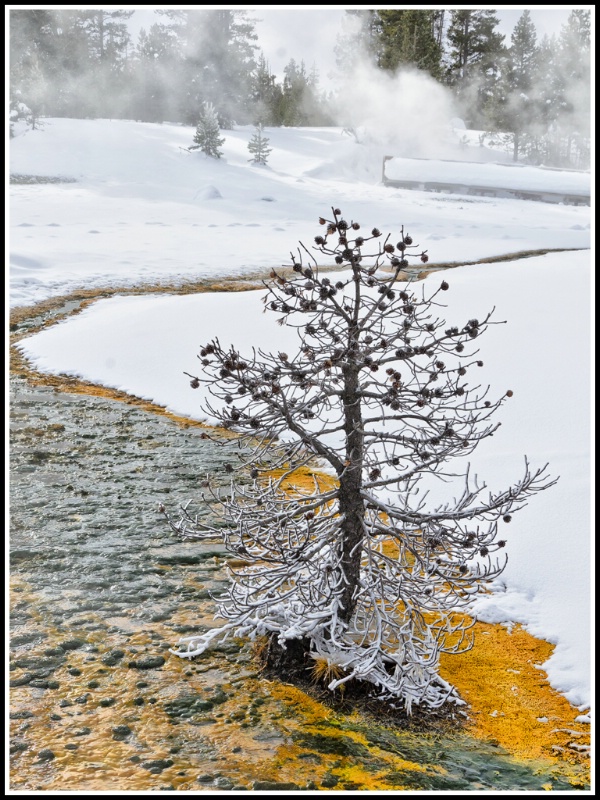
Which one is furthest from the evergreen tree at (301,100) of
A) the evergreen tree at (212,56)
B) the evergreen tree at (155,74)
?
the evergreen tree at (155,74)

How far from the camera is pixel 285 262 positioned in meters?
16.9

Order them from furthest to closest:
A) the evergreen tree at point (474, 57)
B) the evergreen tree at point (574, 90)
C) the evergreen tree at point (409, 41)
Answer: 1. the evergreen tree at point (474, 57)
2. the evergreen tree at point (409, 41)
3. the evergreen tree at point (574, 90)

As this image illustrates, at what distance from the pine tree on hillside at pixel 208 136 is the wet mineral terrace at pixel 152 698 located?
23.3 meters

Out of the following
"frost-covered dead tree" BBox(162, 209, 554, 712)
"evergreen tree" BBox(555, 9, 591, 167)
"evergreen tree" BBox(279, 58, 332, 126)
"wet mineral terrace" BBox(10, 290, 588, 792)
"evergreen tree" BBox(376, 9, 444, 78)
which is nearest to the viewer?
"wet mineral terrace" BBox(10, 290, 588, 792)

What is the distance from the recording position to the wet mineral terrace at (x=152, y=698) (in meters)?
3.62

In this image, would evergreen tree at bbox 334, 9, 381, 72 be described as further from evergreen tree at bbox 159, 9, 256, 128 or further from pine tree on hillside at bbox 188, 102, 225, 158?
pine tree on hillside at bbox 188, 102, 225, 158

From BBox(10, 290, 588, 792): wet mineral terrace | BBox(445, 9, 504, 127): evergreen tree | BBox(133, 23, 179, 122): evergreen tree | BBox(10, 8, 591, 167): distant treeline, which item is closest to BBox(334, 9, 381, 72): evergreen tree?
BBox(10, 8, 591, 167): distant treeline

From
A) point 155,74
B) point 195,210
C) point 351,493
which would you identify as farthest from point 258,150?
point 351,493

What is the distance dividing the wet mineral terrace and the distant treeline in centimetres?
2923

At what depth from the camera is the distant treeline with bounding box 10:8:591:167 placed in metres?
32.7

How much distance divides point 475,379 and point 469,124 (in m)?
32.1

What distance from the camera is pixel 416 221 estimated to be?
2169cm

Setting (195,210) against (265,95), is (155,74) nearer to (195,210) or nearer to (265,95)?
(265,95)

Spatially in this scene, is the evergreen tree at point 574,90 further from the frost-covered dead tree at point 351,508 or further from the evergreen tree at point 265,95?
the frost-covered dead tree at point 351,508
